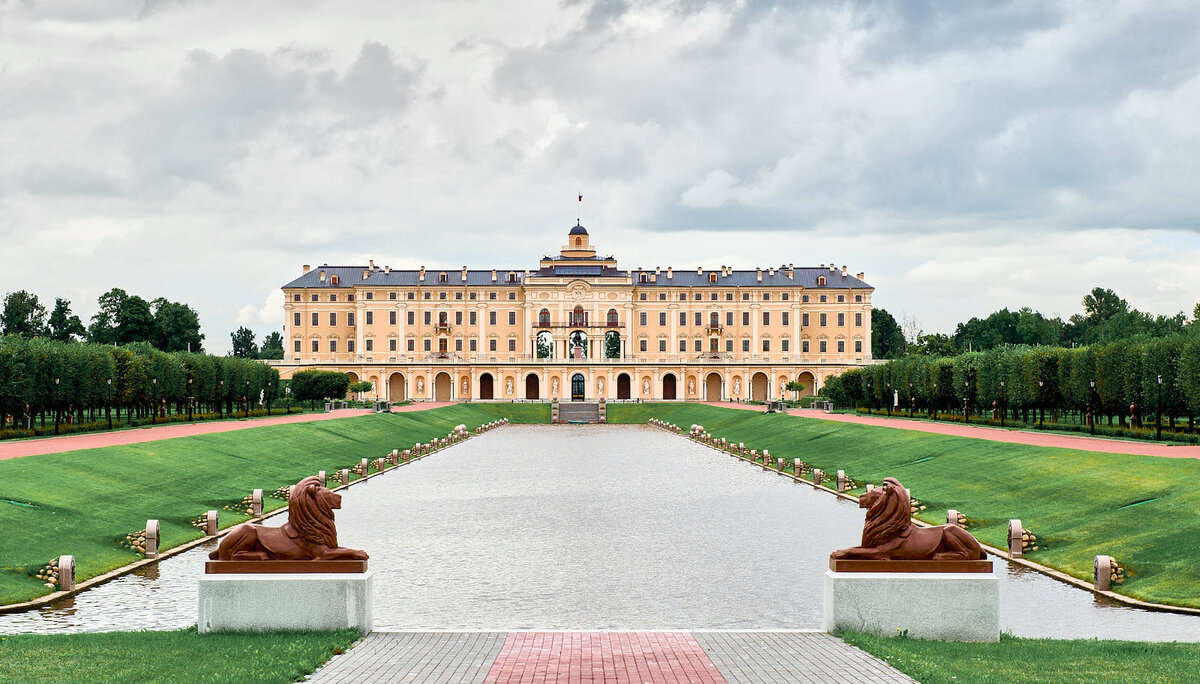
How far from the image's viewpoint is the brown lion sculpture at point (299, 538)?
14.5m

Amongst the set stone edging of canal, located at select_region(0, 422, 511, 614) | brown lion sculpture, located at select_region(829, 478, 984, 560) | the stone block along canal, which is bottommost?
the stone block along canal

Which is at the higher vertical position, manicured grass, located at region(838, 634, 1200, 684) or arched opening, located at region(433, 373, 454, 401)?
arched opening, located at region(433, 373, 454, 401)

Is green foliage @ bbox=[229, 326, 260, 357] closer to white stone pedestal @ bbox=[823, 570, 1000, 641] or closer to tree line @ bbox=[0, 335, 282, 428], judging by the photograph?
tree line @ bbox=[0, 335, 282, 428]

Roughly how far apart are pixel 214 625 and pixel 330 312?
128 metres

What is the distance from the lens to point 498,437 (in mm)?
79438

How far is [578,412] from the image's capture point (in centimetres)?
11219

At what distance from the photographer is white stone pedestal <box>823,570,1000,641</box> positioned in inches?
567

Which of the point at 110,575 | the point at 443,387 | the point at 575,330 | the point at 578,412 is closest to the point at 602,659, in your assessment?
the point at 110,575

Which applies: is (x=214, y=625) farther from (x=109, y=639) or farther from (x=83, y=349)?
(x=83, y=349)

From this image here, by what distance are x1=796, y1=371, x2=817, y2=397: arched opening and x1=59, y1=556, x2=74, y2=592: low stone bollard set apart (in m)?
120

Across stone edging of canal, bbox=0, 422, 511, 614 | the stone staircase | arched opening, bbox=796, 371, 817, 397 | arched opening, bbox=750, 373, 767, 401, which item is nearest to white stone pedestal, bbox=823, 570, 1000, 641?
stone edging of canal, bbox=0, 422, 511, 614

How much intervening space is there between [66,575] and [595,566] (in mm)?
10298

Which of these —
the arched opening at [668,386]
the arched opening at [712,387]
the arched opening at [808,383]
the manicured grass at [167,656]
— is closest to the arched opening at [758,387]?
the arched opening at [712,387]

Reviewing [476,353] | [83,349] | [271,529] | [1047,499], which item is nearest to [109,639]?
[271,529]
